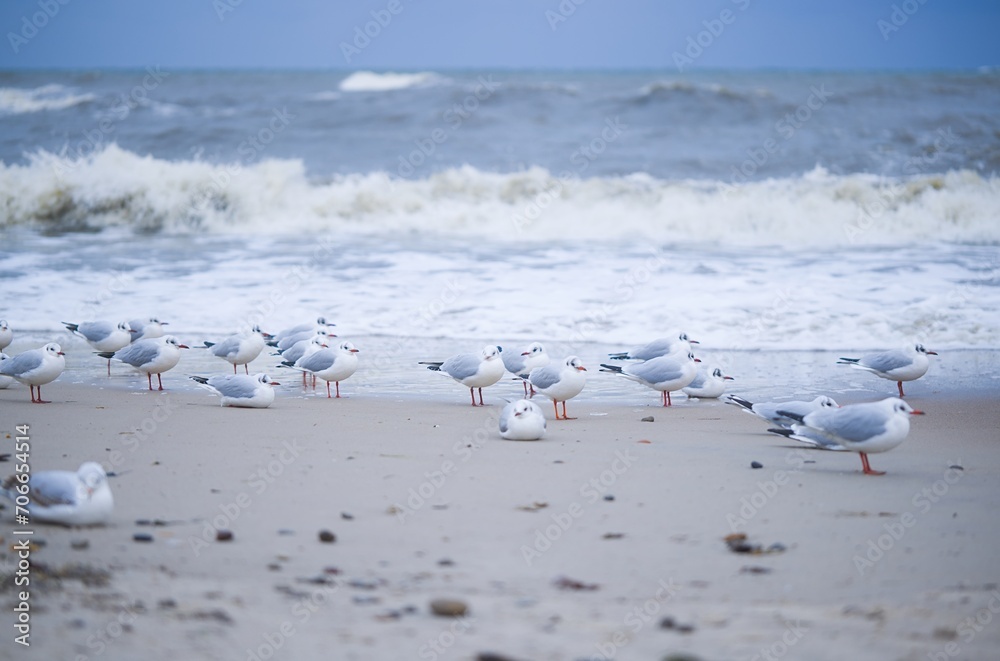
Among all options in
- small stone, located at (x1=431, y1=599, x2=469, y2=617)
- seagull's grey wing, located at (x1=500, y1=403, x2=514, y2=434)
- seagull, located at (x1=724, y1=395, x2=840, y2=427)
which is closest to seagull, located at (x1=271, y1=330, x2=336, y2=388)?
seagull's grey wing, located at (x1=500, y1=403, x2=514, y2=434)

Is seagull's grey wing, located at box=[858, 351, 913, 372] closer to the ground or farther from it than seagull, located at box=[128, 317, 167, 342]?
closer to the ground

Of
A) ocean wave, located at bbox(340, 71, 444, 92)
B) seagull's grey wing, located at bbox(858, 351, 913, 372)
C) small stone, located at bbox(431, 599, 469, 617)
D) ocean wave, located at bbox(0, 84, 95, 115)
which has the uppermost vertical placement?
ocean wave, located at bbox(340, 71, 444, 92)

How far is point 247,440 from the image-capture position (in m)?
6.57

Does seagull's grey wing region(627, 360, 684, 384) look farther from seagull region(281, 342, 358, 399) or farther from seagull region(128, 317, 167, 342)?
seagull region(128, 317, 167, 342)

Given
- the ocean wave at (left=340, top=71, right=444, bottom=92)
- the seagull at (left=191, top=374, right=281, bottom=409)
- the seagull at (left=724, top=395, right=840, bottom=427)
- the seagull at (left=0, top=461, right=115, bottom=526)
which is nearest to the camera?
the seagull at (left=0, top=461, right=115, bottom=526)

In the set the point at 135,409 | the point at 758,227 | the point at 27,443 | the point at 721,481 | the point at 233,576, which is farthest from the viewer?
the point at 758,227

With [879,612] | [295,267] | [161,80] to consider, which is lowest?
[879,612]

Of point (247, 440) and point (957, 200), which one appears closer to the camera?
point (247, 440)

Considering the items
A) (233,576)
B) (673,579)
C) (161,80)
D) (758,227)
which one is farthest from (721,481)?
(161,80)

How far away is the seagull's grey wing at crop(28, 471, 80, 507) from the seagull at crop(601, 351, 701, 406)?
486cm

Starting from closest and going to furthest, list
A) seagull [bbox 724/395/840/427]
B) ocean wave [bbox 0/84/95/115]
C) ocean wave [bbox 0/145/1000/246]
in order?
seagull [bbox 724/395/840/427], ocean wave [bbox 0/145/1000/246], ocean wave [bbox 0/84/95/115]

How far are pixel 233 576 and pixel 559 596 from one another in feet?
4.12

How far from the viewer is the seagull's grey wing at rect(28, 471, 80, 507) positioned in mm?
4453

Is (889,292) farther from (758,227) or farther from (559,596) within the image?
(559,596)
